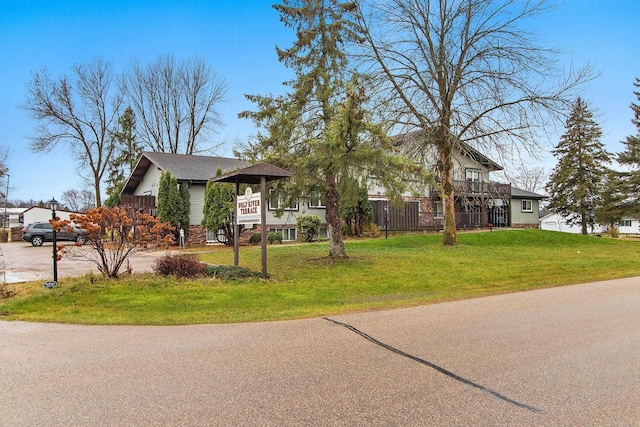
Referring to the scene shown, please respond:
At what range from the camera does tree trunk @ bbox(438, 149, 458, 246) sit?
1902 cm

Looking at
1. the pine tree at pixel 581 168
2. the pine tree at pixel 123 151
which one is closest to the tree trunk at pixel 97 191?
the pine tree at pixel 123 151

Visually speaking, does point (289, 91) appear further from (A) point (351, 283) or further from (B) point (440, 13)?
(B) point (440, 13)

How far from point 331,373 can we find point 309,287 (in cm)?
607

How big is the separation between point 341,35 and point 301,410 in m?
12.5

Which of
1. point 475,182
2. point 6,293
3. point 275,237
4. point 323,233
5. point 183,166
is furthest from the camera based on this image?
point 323,233

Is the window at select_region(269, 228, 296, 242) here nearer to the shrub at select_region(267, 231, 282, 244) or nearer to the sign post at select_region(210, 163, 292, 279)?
the shrub at select_region(267, 231, 282, 244)

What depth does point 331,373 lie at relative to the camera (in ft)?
14.4

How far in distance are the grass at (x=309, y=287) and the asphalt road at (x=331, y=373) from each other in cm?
104

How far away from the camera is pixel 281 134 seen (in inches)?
513

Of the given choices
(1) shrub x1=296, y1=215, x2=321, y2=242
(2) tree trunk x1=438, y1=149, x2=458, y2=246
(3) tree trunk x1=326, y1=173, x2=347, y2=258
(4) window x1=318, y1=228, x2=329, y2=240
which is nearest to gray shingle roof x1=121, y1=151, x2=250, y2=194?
(1) shrub x1=296, y1=215, x2=321, y2=242

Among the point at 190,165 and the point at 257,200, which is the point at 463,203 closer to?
the point at 257,200

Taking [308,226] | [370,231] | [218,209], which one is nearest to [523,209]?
[370,231]

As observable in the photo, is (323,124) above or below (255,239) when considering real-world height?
above

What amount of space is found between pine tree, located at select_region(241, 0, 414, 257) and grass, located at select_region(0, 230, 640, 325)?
2.28 metres
